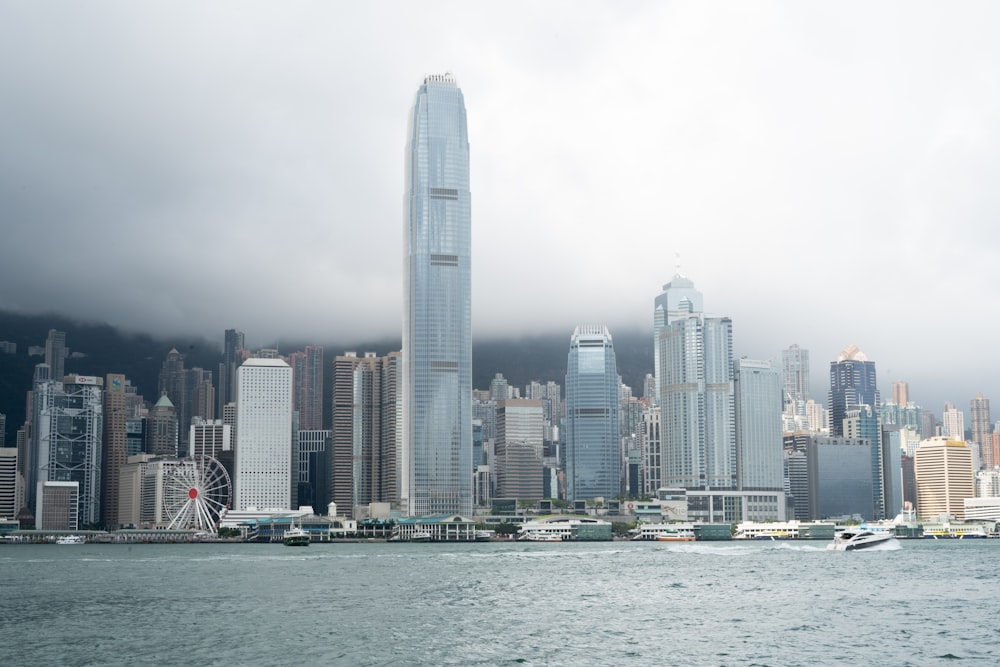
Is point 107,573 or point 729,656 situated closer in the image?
point 729,656

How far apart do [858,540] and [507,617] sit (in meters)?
110

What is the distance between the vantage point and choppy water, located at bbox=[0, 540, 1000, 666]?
62.8 meters

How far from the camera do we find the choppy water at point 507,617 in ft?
206

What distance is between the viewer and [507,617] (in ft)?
261

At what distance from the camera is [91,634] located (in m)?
71.1

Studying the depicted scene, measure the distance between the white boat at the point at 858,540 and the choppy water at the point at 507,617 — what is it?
4336 cm

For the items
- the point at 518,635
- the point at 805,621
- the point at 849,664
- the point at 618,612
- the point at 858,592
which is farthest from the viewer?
the point at 858,592

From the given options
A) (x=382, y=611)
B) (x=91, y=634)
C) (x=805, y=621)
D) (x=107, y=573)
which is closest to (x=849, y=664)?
(x=805, y=621)

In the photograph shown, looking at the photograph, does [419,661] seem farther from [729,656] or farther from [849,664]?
[849,664]

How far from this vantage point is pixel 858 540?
177m

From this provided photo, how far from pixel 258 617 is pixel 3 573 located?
66.2 m

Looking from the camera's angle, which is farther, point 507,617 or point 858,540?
point 858,540

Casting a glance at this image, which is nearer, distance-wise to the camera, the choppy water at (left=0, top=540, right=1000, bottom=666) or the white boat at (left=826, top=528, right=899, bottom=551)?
the choppy water at (left=0, top=540, right=1000, bottom=666)

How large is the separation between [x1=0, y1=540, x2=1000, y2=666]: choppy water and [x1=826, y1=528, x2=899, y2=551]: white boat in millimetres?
43361
